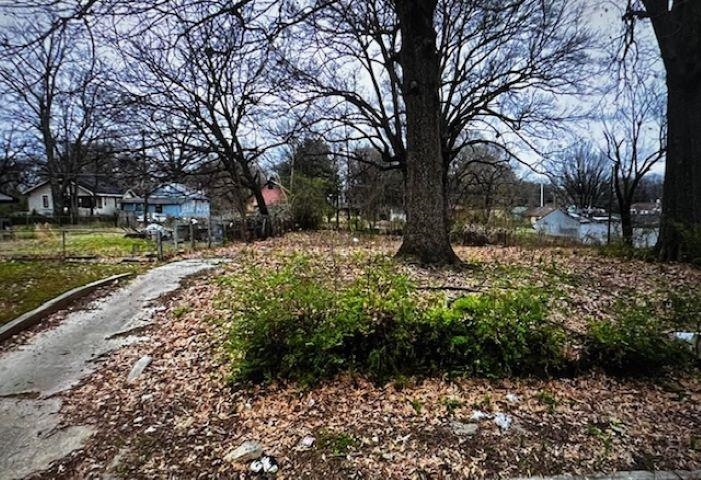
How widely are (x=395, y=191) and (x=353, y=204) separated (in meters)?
2.41

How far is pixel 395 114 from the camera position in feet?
41.3

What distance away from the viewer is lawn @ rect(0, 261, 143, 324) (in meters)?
5.34

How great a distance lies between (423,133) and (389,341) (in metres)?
4.49

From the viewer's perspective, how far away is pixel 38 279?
6.66m

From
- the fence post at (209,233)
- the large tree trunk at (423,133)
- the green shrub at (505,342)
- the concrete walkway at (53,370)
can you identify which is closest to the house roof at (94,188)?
the fence post at (209,233)

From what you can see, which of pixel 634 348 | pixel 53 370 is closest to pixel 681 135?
pixel 634 348

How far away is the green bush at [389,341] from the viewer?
9.45 feet

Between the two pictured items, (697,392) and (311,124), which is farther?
(311,124)

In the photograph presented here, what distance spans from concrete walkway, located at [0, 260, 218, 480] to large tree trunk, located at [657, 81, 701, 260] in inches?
384

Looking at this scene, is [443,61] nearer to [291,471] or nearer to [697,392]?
[697,392]

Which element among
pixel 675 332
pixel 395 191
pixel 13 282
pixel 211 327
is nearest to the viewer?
pixel 675 332

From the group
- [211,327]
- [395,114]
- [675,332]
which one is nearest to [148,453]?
[211,327]

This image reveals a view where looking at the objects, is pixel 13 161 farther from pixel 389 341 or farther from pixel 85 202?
pixel 389 341

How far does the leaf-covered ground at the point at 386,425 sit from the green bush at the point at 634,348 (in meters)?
0.10
